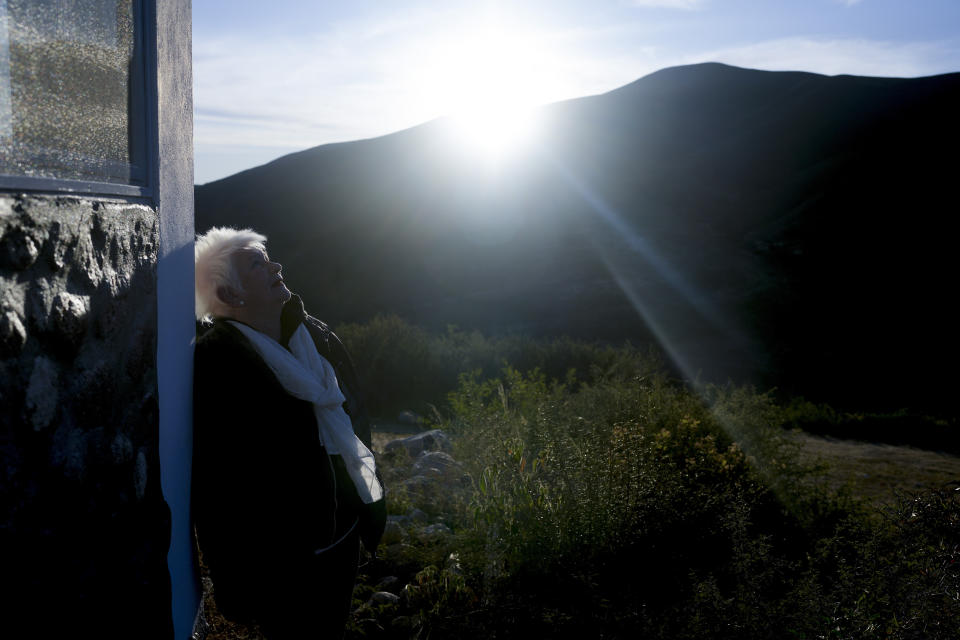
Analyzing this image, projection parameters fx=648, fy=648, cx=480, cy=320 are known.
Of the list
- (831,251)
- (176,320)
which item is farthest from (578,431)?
(831,251)

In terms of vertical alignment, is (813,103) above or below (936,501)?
above

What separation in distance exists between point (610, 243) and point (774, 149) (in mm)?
25507

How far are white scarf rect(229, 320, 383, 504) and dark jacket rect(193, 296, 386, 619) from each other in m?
0.04

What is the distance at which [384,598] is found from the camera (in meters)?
3.10

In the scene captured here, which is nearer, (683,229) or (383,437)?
(383,437)

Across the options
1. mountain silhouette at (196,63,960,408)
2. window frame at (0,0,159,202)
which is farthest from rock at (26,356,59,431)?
mountain silhouette at (196,63,960,408)

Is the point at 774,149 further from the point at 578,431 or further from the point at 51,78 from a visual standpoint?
the point at 51,78

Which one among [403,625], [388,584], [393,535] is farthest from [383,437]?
[403,625]

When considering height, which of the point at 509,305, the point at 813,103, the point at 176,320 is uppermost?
the point at 813,103

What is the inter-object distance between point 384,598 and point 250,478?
1.34 metres

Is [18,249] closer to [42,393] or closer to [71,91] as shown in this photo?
[42,393]

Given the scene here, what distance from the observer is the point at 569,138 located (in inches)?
2018

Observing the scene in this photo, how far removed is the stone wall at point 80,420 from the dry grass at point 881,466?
4646 millimetres

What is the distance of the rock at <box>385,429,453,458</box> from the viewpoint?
231 inches
